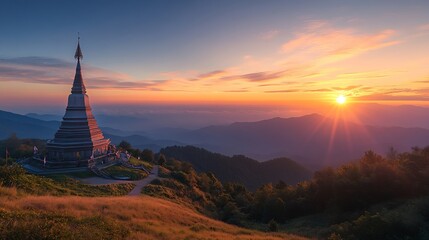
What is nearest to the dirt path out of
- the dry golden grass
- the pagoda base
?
the pagoda base

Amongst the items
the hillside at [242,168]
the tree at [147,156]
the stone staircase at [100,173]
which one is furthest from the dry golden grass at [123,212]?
the hillside at [242,168]

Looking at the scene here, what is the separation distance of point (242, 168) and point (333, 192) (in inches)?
2600

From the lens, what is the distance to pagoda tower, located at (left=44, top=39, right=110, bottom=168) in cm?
4239

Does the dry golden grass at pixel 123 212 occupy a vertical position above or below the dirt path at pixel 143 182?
above

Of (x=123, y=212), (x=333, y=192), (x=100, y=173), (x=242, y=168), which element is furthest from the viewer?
(x=242, y=168)

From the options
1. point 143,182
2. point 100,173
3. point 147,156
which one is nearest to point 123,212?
point 143,182

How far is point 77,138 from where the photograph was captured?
4434 cm

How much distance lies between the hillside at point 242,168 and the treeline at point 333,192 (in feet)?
153

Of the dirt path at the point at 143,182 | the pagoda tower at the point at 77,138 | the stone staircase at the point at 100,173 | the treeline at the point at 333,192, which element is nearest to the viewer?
the treeline at the point at 333,192

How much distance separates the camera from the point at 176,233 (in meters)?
17.9

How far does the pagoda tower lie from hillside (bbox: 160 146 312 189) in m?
50.5

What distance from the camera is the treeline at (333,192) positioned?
2892cm

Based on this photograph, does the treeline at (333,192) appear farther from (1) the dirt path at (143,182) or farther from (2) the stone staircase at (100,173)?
(2) the stone staircase at (100,173)

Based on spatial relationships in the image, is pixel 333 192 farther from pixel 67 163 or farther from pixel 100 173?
pixel 67 163
